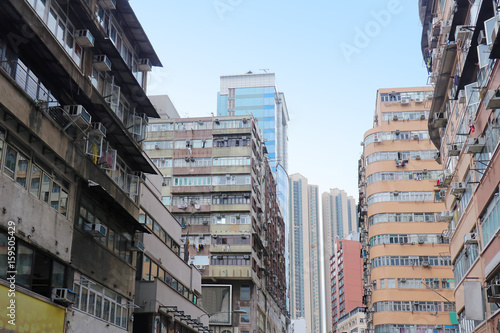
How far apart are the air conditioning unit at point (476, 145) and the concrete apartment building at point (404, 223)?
3431 centimetres

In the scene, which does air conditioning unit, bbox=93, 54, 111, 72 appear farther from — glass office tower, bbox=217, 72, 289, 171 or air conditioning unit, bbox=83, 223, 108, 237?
glass office tower, bbox=217, 72, 289, 171

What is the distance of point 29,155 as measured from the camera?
18.8 meters

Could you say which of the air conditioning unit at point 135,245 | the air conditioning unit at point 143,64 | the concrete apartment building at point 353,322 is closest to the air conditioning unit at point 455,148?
the air conditioning unit at point 143,64

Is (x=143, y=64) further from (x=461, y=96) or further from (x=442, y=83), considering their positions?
(x=442, y=83)

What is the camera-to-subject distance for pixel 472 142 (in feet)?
89.6

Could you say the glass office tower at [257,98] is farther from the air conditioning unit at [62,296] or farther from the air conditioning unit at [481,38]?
the air conditioning unit at [62,296]

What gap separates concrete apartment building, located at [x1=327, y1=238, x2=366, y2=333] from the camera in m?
172

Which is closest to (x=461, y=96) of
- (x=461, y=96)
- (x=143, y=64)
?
(x=461, y=96)

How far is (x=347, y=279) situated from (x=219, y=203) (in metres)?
116

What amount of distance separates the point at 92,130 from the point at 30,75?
14.0 feet

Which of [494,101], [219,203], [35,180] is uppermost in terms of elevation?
[219,203]

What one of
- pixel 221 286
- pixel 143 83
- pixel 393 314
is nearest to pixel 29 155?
pixel 143 83

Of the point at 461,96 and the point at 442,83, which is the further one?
the point at 442,83

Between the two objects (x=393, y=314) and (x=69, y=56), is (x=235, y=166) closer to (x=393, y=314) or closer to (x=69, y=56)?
(x=393, y=314)
